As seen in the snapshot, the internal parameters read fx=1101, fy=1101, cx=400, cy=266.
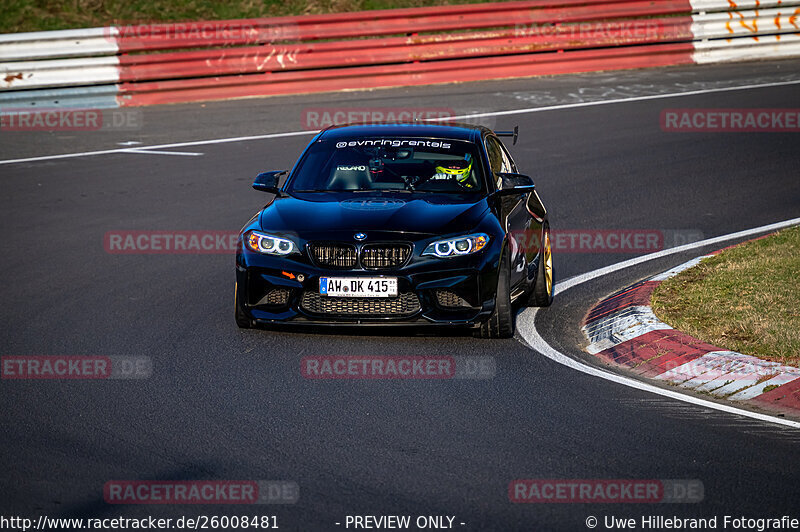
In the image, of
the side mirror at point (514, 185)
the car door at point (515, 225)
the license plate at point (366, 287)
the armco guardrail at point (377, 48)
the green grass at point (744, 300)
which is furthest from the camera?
the armco guardrail at point (377, 48)

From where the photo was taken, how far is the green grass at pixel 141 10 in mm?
23766

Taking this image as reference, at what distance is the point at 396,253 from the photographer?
320 inches

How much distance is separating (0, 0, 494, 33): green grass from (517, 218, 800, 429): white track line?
15.9 m

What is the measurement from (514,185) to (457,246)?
3.56 ft

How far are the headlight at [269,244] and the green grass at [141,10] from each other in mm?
16732

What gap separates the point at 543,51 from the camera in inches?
866

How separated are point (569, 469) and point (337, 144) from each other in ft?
15.5

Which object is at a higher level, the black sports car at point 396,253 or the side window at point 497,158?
the side window at point 497,158

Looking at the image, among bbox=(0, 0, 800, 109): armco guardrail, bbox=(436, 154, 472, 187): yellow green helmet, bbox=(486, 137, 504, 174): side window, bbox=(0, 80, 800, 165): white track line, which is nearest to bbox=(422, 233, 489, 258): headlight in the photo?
bbox=(436, 154, 472, 187): yellow green helmet

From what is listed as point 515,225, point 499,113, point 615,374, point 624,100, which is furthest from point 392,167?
point 624,100

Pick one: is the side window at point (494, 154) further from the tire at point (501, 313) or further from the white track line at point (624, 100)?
the white track line at point (624, 100)

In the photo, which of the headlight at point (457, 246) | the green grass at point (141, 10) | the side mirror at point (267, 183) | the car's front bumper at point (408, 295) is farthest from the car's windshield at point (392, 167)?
the green grass at point (141, 10)

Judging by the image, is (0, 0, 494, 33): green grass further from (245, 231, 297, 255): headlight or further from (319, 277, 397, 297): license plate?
(319, 277, 397, 297): license plate

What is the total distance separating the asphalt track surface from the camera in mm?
5496
